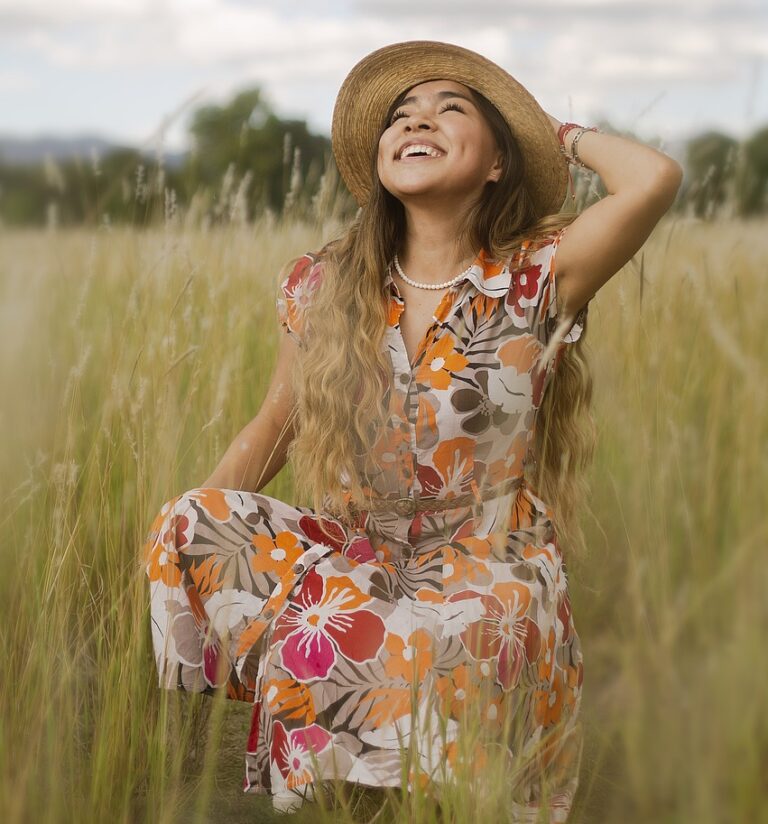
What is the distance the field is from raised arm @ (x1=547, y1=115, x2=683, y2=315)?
63 mm

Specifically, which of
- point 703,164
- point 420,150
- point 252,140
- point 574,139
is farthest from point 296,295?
point 252,140

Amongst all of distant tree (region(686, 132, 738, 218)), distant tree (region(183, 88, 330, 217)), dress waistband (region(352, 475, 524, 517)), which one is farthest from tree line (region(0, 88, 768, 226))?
distant tree (region(183, 88, 330, 217))

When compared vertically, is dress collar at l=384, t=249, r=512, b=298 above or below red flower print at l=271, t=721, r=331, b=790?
above

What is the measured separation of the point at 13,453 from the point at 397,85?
111 centimetres

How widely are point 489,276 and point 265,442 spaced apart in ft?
1.91

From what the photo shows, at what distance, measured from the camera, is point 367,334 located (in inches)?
78.4

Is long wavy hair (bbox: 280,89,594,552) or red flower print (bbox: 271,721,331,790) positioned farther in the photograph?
long wavy hair (bbox: 280,89,594,552)

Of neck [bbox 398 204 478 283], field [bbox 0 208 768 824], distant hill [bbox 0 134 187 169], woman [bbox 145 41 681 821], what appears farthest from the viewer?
neck [bbox 398 204 478 283]

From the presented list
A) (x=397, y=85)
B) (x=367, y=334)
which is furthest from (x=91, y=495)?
(x=397, y=85)

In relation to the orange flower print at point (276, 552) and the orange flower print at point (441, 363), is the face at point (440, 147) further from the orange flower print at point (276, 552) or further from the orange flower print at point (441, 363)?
the orange flower print at point (276, 552)

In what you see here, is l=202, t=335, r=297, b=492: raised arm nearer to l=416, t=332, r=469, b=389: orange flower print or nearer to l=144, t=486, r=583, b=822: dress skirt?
l=144, t=486, r=583, b=822: dress skirt

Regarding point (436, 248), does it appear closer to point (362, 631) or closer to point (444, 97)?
point (444, 97)

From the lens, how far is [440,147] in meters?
1.95

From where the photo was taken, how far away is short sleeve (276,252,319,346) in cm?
216
